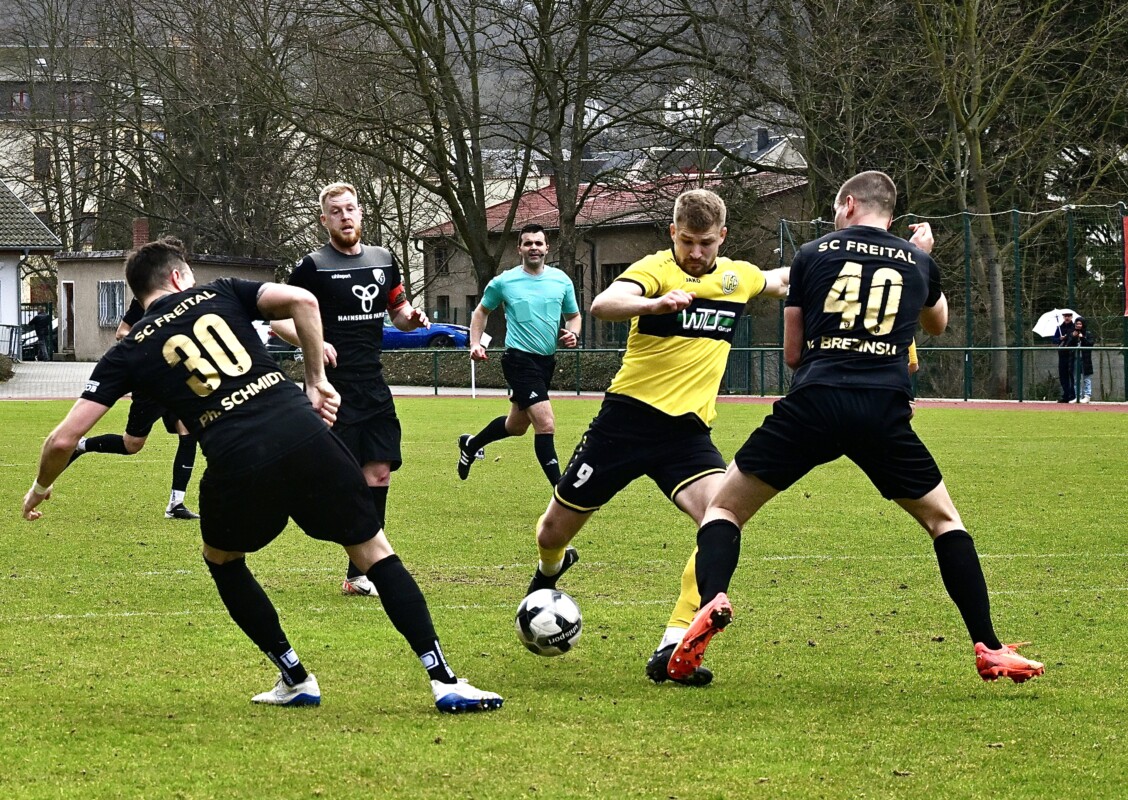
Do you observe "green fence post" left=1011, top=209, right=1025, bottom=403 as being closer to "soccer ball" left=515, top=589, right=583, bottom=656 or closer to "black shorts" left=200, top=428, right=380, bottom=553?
"soccer ball" left=515, top=589, right=583, bottom=656

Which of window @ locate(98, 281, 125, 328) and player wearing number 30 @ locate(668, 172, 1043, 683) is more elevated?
window @ locate(98, 281, 125, 328)

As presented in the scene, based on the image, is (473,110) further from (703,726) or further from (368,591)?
(703,726)

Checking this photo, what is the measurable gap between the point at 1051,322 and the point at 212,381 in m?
25.4

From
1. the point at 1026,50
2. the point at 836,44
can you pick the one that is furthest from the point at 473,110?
the point at 1026,50

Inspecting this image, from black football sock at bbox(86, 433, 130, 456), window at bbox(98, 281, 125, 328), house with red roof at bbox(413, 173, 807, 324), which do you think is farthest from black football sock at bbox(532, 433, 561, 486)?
window at bbox(98, 281, 125, 328)

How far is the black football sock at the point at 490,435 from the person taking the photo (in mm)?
12414

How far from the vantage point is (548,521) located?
6328mm

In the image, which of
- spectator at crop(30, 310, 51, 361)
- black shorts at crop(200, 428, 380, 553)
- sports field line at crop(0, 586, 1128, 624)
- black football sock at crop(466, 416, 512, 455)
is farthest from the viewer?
spectator at crop(30, 310, 51, 361)

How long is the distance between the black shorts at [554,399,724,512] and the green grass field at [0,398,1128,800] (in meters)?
0.69

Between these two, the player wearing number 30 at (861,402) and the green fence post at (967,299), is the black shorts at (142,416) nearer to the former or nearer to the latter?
the player wearing number 30 at (861,402)

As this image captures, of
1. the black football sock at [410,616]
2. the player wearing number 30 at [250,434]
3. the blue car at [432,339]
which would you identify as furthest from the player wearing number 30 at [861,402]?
the blue car at [432,339]

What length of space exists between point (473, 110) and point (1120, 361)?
17480 mm

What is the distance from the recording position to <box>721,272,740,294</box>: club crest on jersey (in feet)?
20.5

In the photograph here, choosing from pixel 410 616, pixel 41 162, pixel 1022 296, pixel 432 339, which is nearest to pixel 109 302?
pixel 41 162
